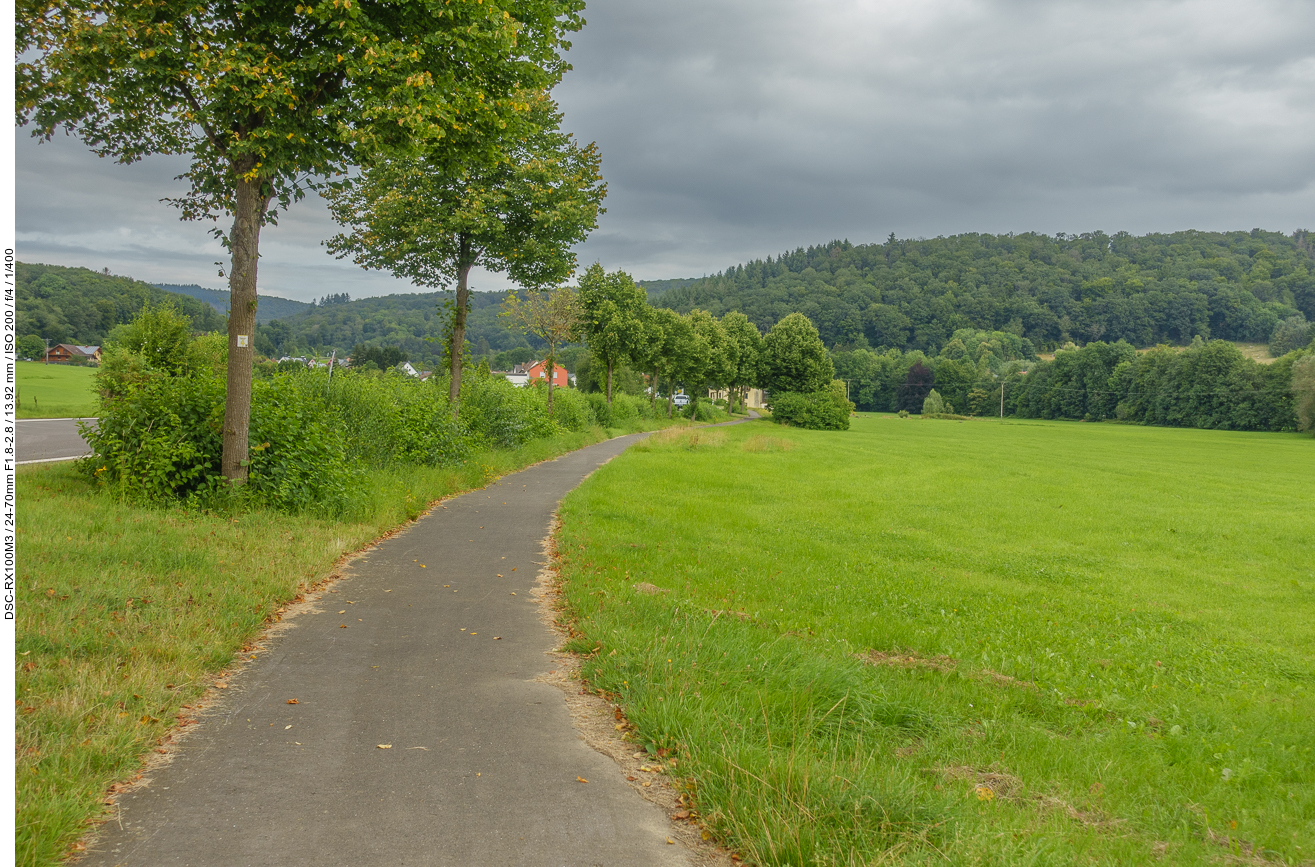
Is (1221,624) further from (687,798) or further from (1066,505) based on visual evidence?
(1066,505)

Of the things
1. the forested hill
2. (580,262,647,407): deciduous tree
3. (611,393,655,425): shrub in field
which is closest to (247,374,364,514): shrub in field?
(580,262,647,407): deciduous tree

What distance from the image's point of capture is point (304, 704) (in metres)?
5.09

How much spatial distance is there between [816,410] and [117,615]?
212ft

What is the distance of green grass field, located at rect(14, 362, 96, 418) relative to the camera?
99.3 feet

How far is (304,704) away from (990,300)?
188027mm

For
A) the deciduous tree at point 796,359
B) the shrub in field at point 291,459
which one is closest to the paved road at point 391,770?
the shrub in field at point 291,459

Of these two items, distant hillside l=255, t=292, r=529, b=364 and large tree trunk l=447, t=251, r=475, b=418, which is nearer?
large tree trunk l=447, t=251, r=475, b=418

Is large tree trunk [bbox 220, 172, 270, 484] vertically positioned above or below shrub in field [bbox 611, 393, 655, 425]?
above

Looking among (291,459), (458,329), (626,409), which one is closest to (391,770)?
(291,459)

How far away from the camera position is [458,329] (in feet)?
69.6

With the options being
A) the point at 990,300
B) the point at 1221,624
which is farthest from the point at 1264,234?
the point at 1221,624

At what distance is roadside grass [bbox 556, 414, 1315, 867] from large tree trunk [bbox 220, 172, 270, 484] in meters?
4.84

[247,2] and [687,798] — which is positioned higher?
[247,2]

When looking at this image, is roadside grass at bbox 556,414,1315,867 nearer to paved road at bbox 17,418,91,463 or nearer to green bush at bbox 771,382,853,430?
paved road at bbox 17,418,91,463
